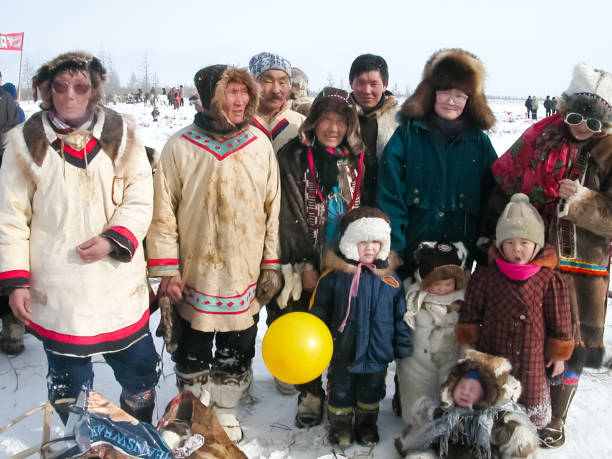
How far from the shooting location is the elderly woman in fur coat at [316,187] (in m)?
2.94

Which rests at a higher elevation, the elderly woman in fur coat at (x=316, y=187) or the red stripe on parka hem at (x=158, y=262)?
the elderly woman in fur coat at (x=316, y=187)

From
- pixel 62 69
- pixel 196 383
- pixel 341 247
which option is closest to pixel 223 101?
pixel 62 69

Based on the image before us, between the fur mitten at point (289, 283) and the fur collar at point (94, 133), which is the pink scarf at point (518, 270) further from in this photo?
the fur collar at point (94, 133)

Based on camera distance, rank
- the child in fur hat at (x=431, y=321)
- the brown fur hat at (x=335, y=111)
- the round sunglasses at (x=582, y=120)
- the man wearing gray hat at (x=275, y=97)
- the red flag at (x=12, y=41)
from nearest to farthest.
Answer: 1. the round sunglasses at (x=582, y=120)
2. the child in fur hat at (x=431, y=321)
3. the brown fur hat at (x=335, y=111)
4. the man wearing gray hat at (x=275, y=97)
5. the red flag at (x=12, y=41)

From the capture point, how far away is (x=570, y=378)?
2.84 m

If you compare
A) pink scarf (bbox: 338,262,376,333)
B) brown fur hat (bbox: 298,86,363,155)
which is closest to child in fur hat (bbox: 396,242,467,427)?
pink scarf (bbox: 338,262,376,333)

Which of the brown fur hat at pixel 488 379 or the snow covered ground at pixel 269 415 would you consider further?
the snow covered ground at pixel 269 415

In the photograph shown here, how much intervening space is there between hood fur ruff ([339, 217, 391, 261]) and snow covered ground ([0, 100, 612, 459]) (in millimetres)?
1063

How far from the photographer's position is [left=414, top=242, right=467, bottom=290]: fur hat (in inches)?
110

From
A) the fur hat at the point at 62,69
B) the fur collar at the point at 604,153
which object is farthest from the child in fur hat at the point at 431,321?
the fur hat at the point at 62,69

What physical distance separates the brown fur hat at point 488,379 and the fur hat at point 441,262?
0.44 meters

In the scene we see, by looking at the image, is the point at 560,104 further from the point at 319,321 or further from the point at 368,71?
the point at 319,321

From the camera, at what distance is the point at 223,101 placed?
105 inches

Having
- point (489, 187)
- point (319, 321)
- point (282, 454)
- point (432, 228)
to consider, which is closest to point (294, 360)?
point (319, 321)
